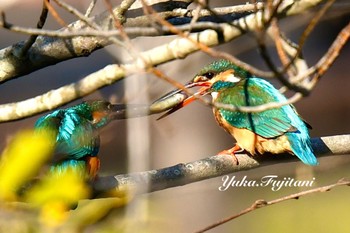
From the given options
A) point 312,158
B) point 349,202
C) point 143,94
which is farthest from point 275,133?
point 349,202

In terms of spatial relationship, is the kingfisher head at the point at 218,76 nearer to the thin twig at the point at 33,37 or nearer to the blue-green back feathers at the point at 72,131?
the blue-green back feathers at the point at 72,131

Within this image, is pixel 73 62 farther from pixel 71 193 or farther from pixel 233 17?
pixel 71 193

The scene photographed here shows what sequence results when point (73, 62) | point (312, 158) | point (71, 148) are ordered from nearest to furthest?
point (71, 148), point (312, 158), point (73, 62)

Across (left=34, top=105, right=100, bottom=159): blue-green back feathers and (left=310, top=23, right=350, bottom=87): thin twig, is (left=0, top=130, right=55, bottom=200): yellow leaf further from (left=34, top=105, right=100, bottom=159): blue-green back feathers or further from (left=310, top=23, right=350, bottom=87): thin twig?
(left=34, top=105, right=100, bottom=159): blue-green back feathers

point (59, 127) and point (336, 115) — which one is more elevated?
point (59, 127)

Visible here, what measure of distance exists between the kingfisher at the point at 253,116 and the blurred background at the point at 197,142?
103mm

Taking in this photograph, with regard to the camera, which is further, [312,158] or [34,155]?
[312,158]

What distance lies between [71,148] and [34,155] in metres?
1.85

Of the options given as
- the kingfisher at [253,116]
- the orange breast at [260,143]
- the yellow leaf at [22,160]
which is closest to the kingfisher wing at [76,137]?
the kingfisher at [253,116]

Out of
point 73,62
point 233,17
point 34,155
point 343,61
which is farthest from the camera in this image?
point 343,61

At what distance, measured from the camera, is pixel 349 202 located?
8945 mm

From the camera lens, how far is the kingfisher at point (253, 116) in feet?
12.3

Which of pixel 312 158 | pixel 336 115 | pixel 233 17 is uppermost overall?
pixel 233 17

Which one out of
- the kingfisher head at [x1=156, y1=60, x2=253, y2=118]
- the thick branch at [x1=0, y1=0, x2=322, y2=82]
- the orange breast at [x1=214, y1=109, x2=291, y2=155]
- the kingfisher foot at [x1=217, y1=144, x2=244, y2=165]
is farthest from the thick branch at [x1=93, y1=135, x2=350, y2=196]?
the kingfisher head at [x1=156, y1=60, x2=253, y2=118]
